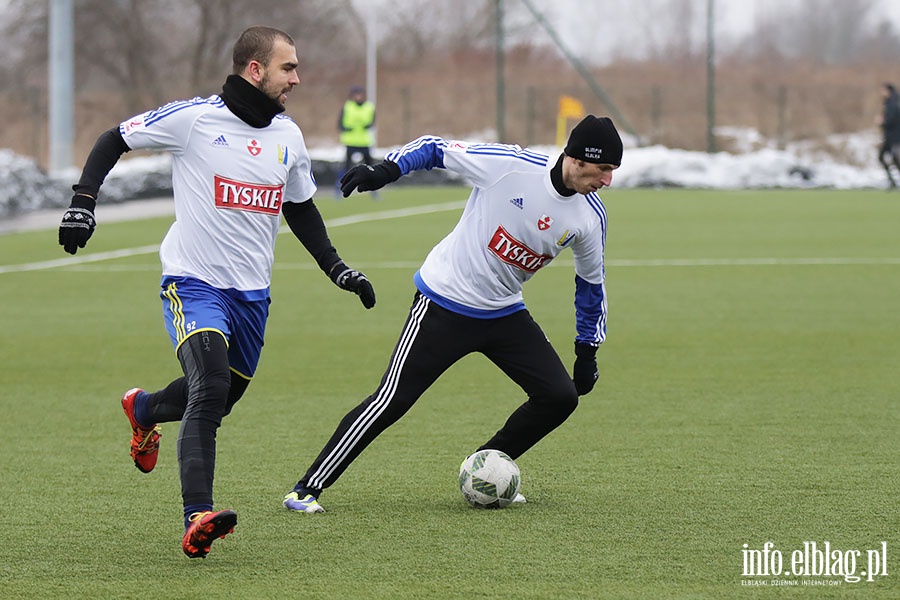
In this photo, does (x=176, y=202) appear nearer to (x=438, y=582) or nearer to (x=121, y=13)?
(x=438, y=582)

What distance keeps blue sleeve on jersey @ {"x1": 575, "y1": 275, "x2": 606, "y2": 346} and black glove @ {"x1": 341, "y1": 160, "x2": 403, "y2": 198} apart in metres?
1.07

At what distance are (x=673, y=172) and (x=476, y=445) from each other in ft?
103

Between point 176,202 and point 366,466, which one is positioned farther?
point 366,466

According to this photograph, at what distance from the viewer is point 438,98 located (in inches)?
2188

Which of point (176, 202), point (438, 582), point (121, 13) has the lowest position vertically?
point (438, 582)

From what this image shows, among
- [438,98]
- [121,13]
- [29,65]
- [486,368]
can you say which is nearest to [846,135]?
[438,98]

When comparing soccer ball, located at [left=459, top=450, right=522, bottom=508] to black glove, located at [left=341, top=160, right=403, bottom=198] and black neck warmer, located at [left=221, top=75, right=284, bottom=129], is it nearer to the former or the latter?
black glove, located at [left=341, top=160, right=403, bottom=198]

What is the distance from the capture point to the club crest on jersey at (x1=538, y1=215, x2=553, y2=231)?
6.35 m

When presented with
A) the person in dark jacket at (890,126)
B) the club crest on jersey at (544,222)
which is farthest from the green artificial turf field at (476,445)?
the person in dark jacket at (890,126)

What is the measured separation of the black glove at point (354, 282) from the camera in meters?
6.42

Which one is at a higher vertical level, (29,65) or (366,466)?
(29,65)

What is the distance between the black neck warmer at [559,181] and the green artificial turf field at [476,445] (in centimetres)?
141

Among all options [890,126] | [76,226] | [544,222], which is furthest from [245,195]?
[890,126]

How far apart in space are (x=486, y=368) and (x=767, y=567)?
5.51 m
